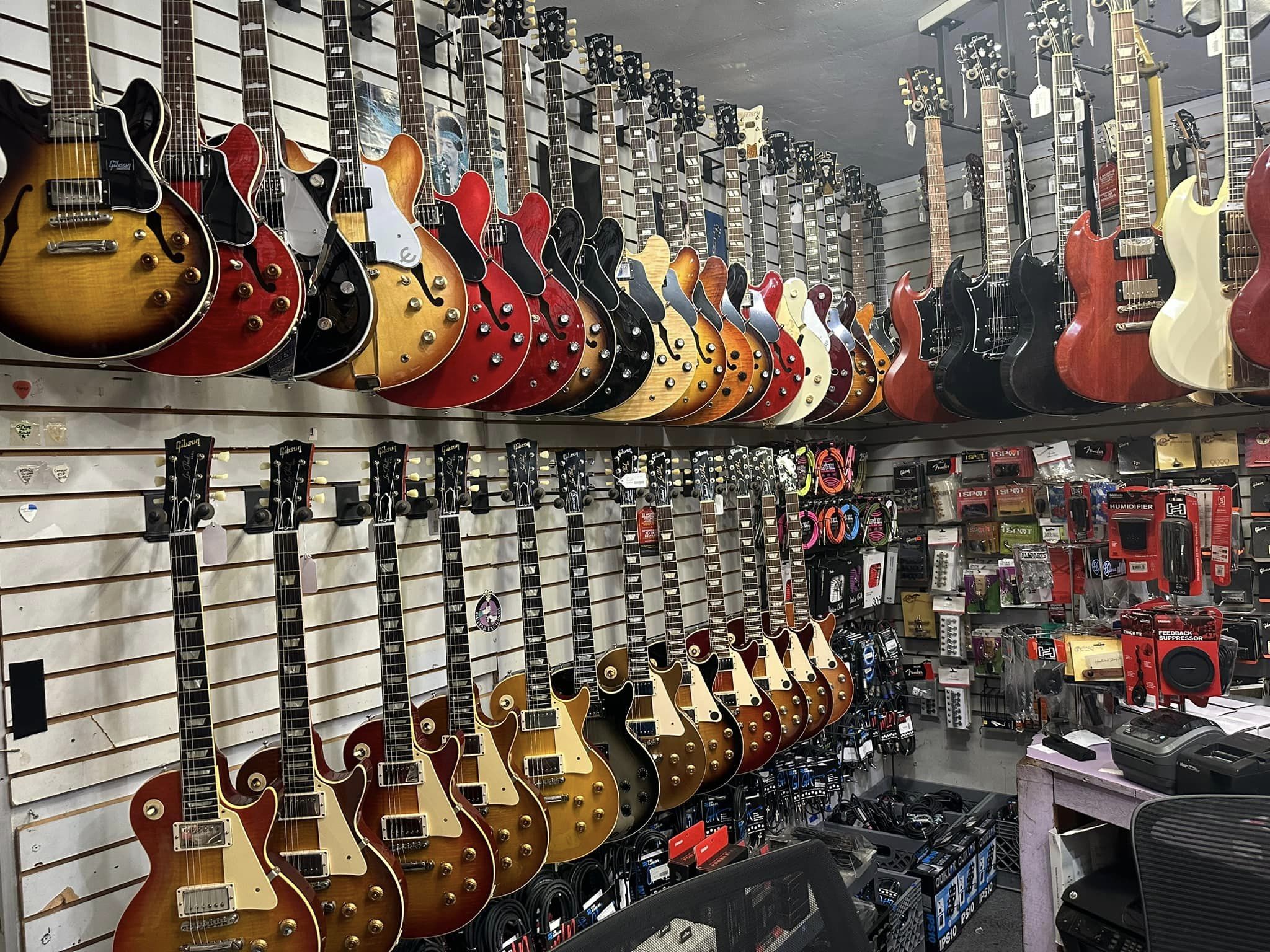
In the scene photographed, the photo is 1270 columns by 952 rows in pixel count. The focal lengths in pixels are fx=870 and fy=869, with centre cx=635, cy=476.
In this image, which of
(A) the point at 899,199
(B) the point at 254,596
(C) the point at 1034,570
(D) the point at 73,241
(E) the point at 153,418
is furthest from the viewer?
(A) the point at 899,199

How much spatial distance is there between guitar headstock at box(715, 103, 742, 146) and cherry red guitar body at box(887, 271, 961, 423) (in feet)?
2.94

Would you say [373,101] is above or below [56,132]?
above

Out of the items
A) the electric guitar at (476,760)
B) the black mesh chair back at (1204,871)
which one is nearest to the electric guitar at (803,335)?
the electric guitar at (476,760)

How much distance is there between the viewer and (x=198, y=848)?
1.68 metres

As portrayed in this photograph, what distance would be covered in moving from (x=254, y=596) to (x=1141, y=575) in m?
2.99

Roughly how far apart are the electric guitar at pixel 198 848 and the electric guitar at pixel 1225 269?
8.76 feet

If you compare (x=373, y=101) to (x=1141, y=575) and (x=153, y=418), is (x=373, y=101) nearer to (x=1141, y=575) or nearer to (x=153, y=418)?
(x=153, y=418)

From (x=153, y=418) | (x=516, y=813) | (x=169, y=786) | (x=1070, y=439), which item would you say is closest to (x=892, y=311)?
(x=1070, y=439)

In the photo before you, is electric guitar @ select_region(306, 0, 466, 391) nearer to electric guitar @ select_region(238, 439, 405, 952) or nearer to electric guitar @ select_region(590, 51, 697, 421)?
A: electric guitar @ select_region(238, 439, 405, 952)

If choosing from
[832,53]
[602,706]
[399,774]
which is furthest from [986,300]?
[399,774]

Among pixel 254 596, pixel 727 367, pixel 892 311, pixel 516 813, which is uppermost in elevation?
pixel 892 311

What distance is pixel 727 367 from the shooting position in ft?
9.89

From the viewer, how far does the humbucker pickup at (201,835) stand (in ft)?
5.49

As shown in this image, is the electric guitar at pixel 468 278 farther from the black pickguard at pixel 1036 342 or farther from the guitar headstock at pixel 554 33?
the black pickguard at pixel 1036 342
